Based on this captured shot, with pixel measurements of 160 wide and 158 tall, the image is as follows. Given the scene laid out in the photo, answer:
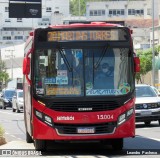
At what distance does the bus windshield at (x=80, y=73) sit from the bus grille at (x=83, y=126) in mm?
714

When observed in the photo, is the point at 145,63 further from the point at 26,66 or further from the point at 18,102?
the point at 26,66

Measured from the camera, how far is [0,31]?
173 m

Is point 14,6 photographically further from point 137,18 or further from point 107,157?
point 137,18

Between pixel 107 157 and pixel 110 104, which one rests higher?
pixel 110 104

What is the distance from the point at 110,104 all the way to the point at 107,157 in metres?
1.46

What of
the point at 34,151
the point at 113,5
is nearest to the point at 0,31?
the point at 113,5

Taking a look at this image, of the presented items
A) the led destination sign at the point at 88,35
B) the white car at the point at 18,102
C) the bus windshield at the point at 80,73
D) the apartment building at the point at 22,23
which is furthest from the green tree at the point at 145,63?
the apartment building at the point at 22,23

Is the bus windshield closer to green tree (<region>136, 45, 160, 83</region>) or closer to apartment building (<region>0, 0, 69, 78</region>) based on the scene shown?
green tree (<region>136, 45, 160, 83</region>)

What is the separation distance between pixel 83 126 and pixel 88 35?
225 cm

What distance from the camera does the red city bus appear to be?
16469 millimetres

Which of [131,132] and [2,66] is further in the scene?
[2,66]

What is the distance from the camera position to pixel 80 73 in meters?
16.7

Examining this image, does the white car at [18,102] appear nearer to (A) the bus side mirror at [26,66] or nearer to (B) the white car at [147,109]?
(B) the white car at [147,109]

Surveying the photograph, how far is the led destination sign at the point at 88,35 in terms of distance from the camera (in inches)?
667
